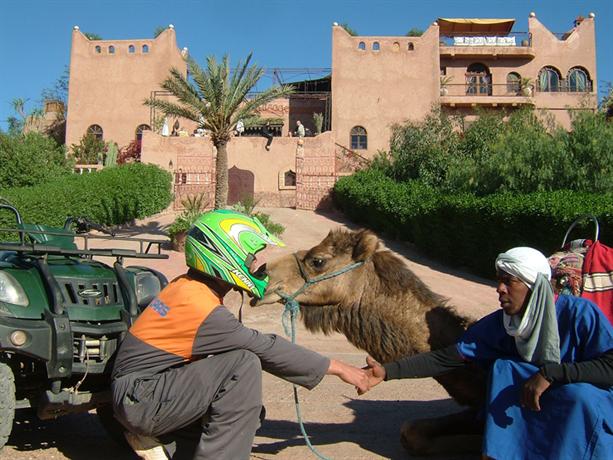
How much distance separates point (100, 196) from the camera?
29.4 m

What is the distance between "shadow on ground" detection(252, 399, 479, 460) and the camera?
4.80 metres

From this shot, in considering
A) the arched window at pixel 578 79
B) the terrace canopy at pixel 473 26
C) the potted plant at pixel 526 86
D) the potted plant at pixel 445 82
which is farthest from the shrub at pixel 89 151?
the arched window at pixel 578 79

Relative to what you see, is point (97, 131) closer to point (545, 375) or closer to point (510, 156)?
point (510, 156)

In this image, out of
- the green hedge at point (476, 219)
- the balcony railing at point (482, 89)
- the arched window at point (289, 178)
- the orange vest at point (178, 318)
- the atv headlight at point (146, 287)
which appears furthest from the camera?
the balcony railing at point (482, 89)

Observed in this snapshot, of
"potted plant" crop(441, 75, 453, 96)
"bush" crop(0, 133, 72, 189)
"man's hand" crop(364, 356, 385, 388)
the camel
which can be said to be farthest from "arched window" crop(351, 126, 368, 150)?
"man's hand" crop(364, 356, 385, 388)

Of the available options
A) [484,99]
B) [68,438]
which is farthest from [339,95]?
[68,438]

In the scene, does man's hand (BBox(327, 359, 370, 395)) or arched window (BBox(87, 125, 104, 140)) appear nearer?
man's hand (BBox(327, 359, 370, 395))

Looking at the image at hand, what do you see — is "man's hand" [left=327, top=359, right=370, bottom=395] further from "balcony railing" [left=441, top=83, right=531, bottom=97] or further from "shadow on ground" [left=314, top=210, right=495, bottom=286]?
"balcony railing" [left=441, top=83, right=531, bottom=97]

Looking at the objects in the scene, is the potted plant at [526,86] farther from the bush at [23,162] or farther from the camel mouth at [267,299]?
the camel mouth at [267,299]

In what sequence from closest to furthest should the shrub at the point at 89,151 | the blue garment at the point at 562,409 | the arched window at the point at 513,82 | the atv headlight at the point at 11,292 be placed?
1. the blue garment at the point at 562,409
2. the atv headlight at the point at 11,292
3. the shrub at the point at 89,151
4. the arched window at the point at 513,82

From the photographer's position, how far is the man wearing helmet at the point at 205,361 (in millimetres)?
3449

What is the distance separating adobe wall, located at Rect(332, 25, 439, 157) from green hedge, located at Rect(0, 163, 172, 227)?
1232 cm

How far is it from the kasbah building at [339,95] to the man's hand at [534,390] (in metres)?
32.2

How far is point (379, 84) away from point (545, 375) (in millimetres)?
38466
